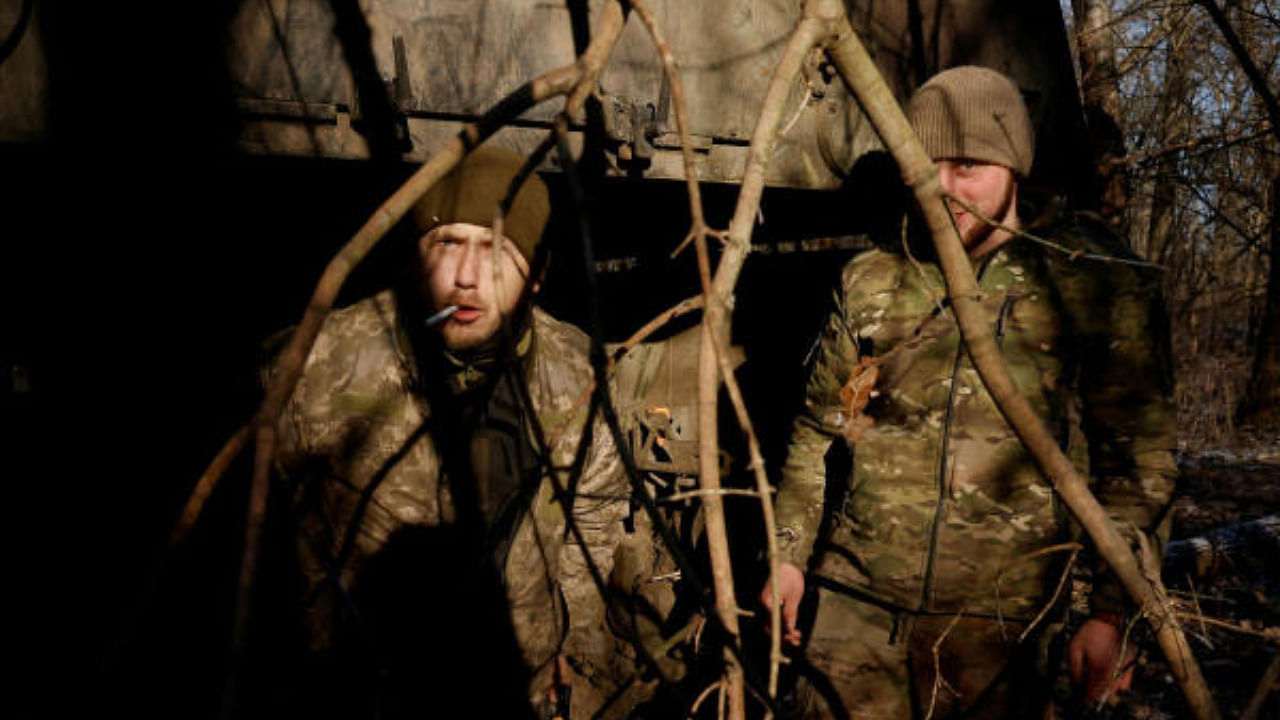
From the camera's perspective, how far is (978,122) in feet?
6.73

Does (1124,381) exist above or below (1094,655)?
above

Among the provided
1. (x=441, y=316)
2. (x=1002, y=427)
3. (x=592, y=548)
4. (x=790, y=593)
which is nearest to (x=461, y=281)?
(x=441, y=316)

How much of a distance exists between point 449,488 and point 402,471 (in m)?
0.16

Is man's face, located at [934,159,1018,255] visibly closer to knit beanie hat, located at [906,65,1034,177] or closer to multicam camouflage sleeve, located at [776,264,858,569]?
knit beanie hat, located at [906,65,1034,177]

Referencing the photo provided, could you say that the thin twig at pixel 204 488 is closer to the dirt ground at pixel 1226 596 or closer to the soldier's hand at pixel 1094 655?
the dirt ground at pixel 1226 596

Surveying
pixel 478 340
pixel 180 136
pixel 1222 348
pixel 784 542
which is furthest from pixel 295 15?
pixel 1222 348

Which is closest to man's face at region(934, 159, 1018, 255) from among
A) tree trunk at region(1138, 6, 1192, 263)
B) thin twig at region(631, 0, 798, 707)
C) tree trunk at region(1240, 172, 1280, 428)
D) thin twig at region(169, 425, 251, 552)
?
thin twig at region(631, 0, 798, 707)

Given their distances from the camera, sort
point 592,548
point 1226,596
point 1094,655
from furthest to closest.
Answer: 1. point 1226,596
2. point 592,548
3. point 1094,655

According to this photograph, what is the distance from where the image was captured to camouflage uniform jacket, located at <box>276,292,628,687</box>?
7.20ft

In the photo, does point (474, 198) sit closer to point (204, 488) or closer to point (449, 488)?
point (449, 488)

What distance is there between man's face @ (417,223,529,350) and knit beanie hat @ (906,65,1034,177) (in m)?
1.38

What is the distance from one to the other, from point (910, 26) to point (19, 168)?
3.67 meters

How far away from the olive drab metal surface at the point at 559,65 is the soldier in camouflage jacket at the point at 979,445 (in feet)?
2.14

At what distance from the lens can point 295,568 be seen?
2.21 meters
